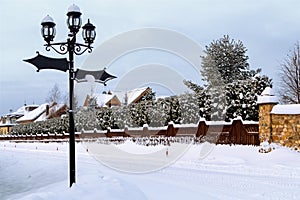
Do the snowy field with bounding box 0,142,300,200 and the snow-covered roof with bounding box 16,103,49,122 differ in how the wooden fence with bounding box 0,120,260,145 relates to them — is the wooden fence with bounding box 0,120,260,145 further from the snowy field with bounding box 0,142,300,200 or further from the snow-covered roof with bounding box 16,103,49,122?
the snow-covered roof with bounding box 16,103,49,122

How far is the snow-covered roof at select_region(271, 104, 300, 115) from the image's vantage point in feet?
58.9

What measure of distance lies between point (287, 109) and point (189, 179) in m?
7.63

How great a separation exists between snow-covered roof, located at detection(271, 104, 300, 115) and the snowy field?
163 centimetres

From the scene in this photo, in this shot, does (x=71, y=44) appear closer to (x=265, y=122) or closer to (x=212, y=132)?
(x=265, y=122)

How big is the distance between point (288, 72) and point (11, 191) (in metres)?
29.0

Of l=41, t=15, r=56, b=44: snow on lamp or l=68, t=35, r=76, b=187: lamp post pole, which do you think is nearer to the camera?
l=68, t=35, r=76, b=187: lamp post pole

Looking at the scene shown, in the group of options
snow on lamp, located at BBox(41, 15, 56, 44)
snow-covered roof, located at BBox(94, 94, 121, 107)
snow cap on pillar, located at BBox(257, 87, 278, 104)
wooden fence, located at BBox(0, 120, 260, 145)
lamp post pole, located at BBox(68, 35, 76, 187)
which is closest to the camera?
lamp post pole, located at BBox(68, 35, 76, 187)

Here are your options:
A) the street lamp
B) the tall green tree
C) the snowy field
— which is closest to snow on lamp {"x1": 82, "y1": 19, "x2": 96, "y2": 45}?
the street lamp

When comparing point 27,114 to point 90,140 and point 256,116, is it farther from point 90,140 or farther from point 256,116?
point 256,116

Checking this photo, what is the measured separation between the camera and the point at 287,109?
18.3m

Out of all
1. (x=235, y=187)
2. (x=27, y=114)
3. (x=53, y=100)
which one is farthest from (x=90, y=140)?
(x=27, y=114)

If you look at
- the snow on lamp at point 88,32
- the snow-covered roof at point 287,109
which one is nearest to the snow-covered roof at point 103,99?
the snow-covered roof at point 287,109

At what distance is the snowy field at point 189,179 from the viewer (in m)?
9.30

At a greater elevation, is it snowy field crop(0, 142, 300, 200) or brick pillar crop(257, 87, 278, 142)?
brick pillar crop(257, 87, 278, 142)
